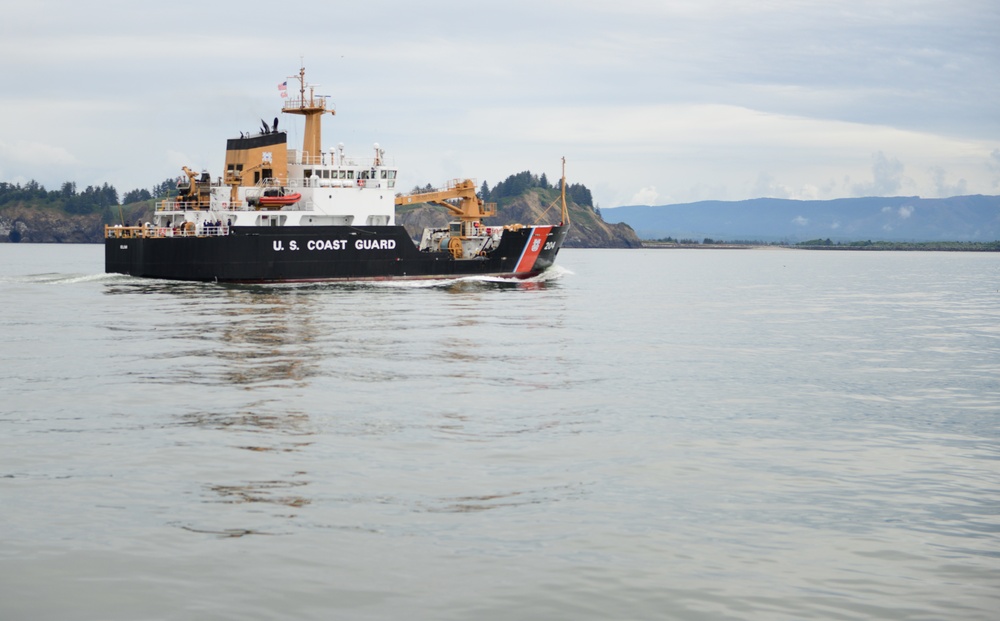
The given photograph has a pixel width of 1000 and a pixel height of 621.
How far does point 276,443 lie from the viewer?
14539 mm

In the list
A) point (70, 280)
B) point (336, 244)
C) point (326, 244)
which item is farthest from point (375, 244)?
point (70, 280)

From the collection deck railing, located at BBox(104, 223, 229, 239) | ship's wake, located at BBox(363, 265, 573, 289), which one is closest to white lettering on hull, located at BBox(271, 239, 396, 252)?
ship's wake, located at BBox(363, 265, 573, 289)

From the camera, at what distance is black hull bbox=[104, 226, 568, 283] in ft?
167

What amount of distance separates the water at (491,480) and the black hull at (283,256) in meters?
23.2

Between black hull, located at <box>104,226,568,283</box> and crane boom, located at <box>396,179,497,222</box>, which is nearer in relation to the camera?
black hull, located at <box>104,226,568,283</box>

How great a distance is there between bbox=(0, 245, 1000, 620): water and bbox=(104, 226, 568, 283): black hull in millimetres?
23186

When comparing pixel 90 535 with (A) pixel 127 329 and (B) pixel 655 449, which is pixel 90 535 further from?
(A) pixel 127 329

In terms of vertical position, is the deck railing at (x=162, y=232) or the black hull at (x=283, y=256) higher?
the deck railing at (x=162, y=232)

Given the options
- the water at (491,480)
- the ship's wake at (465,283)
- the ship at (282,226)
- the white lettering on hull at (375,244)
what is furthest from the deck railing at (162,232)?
the water at (491,480)

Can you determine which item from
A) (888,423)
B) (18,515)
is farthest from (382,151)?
(18,515)

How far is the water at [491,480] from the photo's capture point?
29.3ft

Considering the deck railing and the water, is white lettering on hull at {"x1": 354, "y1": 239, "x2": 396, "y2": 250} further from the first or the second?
the water

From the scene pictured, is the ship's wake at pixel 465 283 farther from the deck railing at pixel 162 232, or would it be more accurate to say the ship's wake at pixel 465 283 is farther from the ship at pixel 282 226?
the deck railing at pixel 162 232

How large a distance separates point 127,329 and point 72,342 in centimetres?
352
